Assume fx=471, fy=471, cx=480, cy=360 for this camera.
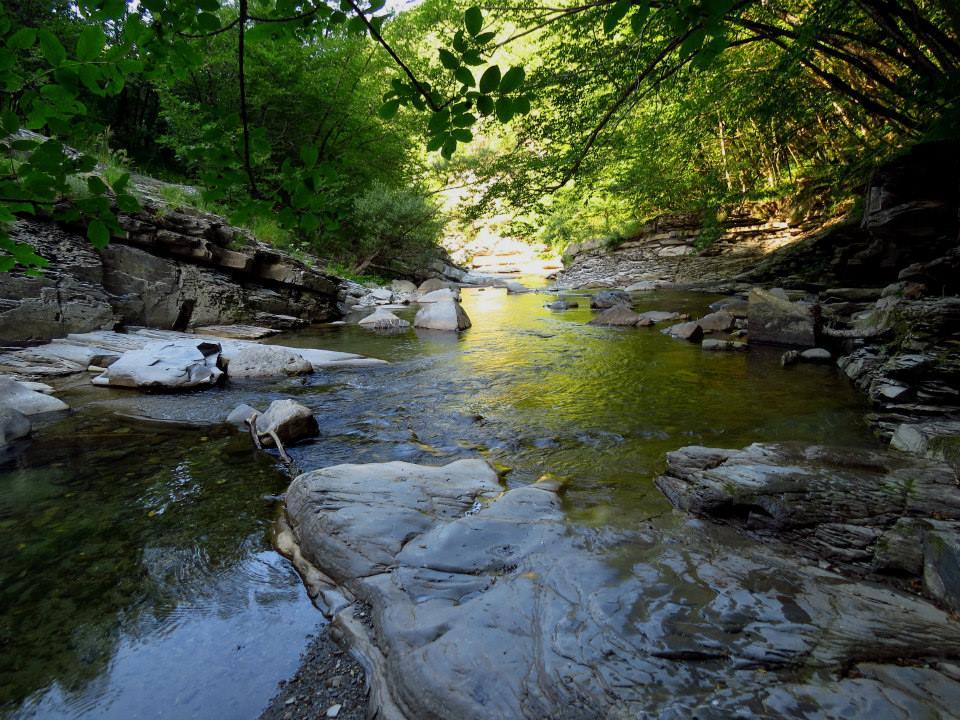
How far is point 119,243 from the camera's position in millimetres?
8523

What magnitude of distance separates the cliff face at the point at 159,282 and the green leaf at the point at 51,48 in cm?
587

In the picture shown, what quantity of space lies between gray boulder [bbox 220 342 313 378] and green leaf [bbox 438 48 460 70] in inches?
240

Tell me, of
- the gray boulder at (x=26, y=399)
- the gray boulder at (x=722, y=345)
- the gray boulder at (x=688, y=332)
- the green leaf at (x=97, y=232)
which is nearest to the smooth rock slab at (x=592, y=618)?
the green leaf at (x=97, y=232)

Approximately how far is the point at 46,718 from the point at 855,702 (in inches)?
105

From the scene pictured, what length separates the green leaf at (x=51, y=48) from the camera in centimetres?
112

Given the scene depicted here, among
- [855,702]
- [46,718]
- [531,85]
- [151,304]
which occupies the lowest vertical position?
[46,718]

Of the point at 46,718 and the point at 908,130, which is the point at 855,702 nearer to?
the point at 46,718

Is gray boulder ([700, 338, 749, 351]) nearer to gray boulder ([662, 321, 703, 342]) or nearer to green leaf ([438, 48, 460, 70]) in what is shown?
gray boulder ([662, 321, 703, 342])

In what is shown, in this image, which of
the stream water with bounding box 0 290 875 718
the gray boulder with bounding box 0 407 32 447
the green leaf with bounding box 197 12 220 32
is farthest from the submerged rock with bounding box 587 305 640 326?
the green leaf with bounding box 197 12 220 32

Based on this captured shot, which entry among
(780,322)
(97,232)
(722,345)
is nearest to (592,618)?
(97,232)

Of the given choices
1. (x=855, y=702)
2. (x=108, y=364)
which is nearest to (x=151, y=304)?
(x=108, y=364)

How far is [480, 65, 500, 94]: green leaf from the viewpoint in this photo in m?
1.09

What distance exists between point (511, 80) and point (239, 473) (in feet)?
11.7

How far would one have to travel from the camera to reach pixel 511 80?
Answer: 110 cm
